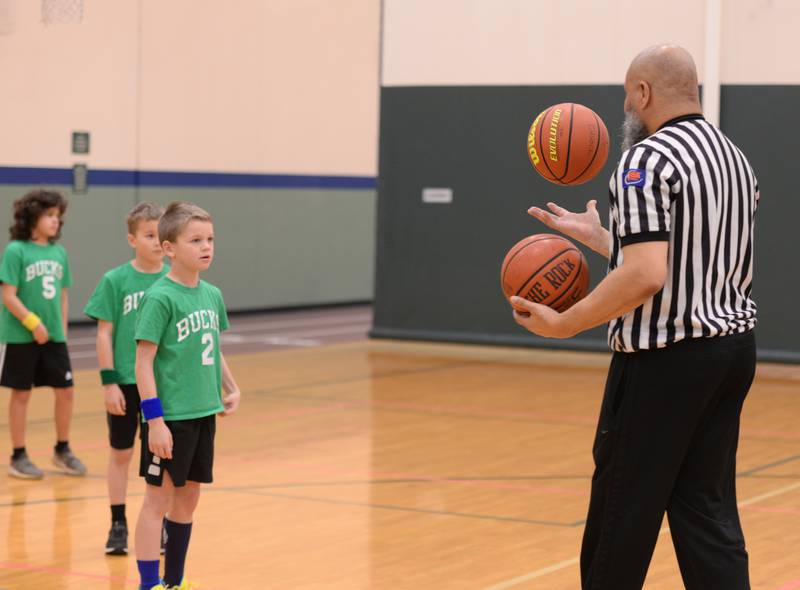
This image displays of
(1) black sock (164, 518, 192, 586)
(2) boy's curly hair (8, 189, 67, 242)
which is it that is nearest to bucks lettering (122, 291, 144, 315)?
(1) black sock (164, 518, 192, 586)

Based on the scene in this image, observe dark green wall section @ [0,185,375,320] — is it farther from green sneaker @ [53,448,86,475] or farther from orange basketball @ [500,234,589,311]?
orange basketball @ [500,234,589,311]

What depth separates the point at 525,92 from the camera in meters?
13.8

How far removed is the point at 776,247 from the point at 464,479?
5.99m

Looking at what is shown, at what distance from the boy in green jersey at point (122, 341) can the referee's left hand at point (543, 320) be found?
234 cm

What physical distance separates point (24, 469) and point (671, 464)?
4.79m

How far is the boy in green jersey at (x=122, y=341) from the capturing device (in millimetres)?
6148

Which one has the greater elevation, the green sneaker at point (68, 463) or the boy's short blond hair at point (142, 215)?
the boy's short blond hair at point (142, 215)

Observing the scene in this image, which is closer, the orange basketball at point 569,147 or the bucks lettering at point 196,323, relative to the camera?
the orange basketball at point 569,147

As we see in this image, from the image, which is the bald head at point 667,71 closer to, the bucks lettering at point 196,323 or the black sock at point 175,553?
the bucks lettering at point 196,323

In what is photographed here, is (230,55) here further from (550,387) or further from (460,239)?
(550,387)

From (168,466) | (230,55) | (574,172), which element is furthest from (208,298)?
(230,55)

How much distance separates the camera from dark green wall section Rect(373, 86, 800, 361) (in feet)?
43.6

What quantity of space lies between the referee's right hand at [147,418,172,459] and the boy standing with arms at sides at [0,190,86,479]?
9.74ft

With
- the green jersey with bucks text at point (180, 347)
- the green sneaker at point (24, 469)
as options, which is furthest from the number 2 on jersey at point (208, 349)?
the green sneaker at point (24, 469)
